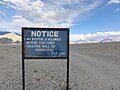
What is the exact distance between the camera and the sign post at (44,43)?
9227mm

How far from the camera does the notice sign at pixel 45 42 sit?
923 centimetres

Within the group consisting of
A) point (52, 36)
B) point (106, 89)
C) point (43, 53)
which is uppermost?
point (52, 36)

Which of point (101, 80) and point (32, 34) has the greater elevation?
point (32, 34)

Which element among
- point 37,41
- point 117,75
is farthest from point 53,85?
point 117,75

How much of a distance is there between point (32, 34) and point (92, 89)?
3.65 metres

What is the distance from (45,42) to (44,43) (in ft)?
0.20

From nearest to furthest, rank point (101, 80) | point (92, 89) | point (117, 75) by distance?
point (92, 89), point (101, 80), point (117, 75)

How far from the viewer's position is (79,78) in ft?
41.6

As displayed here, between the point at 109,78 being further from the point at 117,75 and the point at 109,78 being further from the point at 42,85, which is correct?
the point at 42,85

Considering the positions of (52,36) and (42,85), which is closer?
(52,36)

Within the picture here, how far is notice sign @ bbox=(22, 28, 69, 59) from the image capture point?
30.3 ft

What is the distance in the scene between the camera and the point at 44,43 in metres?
9.40

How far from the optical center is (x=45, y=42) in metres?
9.42

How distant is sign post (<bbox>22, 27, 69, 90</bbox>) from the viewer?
9.23m
